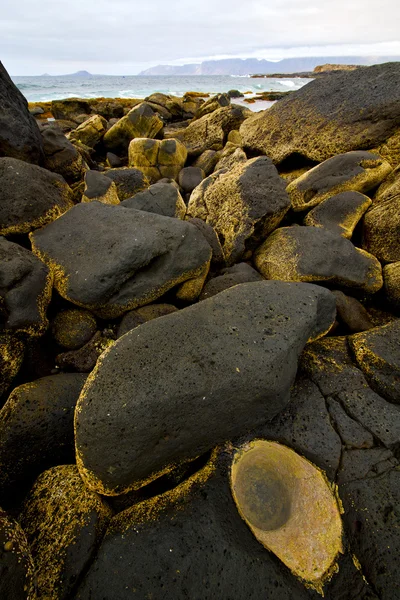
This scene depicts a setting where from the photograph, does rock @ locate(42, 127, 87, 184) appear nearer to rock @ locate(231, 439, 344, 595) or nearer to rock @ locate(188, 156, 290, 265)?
rock @ locate(188, 156, 290, 265)

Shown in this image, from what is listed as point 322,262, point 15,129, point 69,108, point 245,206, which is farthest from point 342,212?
point 69,108

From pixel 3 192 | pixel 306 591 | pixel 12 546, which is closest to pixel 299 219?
pixel 3 192

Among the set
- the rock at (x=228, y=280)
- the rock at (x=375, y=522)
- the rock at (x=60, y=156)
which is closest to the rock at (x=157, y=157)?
the rock at (x=60, y=156)

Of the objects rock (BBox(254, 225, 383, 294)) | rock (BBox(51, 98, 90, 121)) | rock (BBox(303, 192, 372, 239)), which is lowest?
rock (BBox(254, 225, 383, 294))

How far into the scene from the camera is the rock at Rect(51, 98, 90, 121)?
59.5 ft

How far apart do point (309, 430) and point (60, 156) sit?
16.0ft

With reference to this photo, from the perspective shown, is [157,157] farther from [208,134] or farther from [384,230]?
[384,230]

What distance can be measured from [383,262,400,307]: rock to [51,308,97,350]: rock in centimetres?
312

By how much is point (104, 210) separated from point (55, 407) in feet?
6.89

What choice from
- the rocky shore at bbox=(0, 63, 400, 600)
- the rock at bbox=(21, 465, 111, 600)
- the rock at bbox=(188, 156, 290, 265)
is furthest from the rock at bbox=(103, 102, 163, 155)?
the rock at bbox=(21, 465, 111, 600)

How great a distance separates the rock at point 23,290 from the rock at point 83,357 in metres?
0.30

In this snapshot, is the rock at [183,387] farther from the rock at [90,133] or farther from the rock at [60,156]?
the rock at [90,133]

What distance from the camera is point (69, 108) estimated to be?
60.0ft

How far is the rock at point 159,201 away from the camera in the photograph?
4.02 metres
